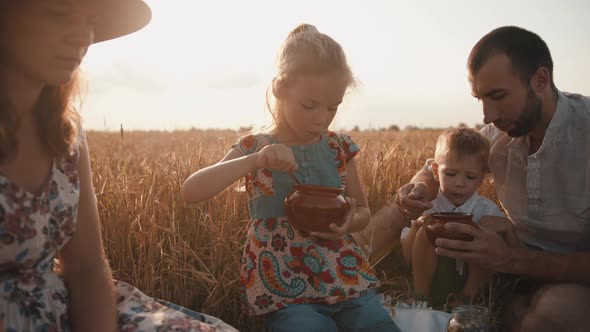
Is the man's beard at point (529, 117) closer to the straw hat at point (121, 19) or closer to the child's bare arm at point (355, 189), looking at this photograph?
the child's bare arm at point (355, 189)

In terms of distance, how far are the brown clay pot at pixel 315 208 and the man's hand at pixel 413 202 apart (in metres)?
0.77

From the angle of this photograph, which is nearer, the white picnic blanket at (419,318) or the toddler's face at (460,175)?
the white picnic blanket at (419,318)

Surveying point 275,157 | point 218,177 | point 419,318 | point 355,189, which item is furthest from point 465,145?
point 218,177

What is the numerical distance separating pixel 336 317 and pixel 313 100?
33.2 inches

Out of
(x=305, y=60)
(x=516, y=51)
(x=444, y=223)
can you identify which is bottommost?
(x=444, y=223)

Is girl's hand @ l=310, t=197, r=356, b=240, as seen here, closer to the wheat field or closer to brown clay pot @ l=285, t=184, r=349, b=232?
brown clay pot @ l=285, t=184, r=349, b=232

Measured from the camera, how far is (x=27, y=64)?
4.25 ft

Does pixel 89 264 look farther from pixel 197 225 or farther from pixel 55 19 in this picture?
pixel 197 225

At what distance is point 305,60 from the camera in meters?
2.13

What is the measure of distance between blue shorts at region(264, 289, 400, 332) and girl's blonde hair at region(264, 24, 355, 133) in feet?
2.43

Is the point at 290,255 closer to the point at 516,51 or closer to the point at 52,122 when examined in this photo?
the point at 52,122

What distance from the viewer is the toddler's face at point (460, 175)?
285 cm

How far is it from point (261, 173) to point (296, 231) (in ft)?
0.89

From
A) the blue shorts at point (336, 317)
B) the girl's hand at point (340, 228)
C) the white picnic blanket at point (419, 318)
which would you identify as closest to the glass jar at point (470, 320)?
the white picnic blanket at point (419, 318)
